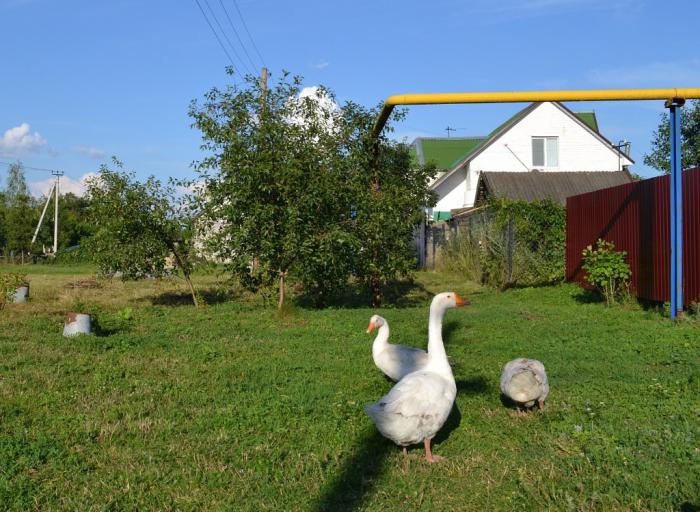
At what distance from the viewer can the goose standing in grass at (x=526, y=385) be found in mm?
5855

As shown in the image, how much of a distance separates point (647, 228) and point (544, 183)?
593 inches

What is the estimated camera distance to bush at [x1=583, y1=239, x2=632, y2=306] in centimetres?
1343

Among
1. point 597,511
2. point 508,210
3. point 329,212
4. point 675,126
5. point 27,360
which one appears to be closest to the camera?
point 597,511

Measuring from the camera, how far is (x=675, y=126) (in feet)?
36.7

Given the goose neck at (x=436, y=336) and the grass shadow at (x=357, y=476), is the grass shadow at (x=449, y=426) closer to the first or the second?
the grass shadow at (x=357, y=476)

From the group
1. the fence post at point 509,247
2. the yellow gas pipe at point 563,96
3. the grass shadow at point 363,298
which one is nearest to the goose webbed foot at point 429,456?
the yellow gas pipe at point 563,96

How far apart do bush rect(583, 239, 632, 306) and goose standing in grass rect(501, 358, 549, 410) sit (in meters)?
8.09

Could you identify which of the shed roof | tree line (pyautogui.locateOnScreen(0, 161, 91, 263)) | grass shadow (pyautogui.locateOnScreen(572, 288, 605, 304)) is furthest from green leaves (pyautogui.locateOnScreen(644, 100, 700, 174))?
tree line (pyautogui.locateOnScreen(0, 161, 91, 263))

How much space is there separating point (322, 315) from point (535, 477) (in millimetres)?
8459

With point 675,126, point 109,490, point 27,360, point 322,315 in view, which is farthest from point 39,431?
point 675,126

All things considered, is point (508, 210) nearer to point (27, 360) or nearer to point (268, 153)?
point (268, 153)

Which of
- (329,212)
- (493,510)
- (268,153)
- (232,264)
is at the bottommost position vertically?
(493,510)

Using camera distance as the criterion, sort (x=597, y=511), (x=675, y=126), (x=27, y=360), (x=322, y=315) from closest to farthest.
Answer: (x=597, y=511) < (x=27, y=360) < (x=675, y=126) < (x=322, y=315)

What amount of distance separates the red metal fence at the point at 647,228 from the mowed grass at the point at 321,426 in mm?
1651
